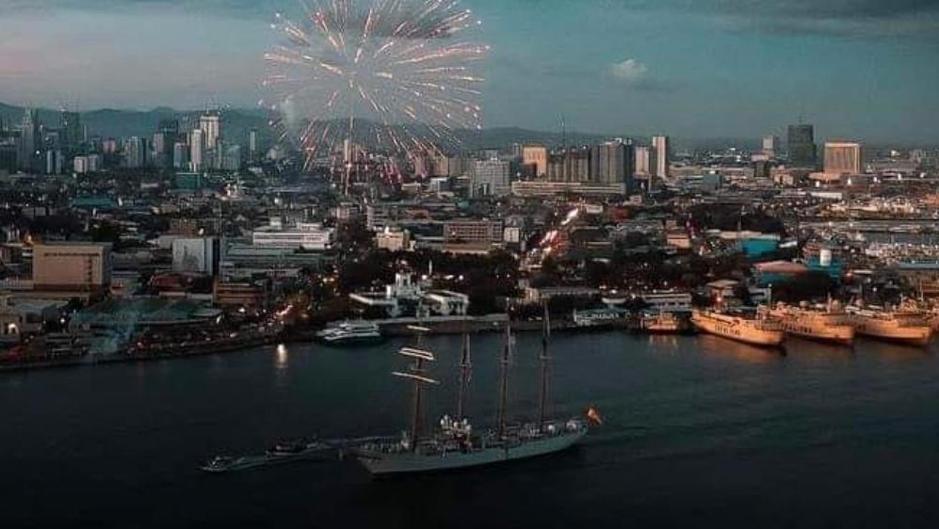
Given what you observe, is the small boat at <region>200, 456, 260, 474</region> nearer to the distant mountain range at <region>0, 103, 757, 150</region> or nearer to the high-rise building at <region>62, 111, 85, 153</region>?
the distant mountain range at <region>0, 103, 757, 150</region>

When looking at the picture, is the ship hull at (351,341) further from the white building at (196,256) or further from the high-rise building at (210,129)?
the high-rise building at (210,129)

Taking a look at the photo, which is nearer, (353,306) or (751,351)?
(751,351)

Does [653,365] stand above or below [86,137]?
below

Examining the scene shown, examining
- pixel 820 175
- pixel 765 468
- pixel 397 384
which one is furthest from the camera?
pixel 820 175

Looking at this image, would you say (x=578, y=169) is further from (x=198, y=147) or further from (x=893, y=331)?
(x=893, y=331)

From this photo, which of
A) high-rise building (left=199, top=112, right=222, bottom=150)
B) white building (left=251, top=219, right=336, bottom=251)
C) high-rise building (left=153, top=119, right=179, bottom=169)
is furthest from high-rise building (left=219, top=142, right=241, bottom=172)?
white building (left=251, top=219, right=336, bottom=251)

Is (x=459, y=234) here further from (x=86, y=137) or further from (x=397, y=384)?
(x=86, y=137)

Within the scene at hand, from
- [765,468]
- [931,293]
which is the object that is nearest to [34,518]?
[765,468]
